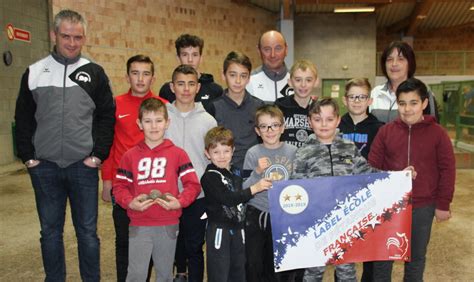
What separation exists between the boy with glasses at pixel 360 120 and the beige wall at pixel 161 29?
841cm

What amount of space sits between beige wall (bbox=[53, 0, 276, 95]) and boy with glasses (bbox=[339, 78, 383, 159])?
8.41 meters

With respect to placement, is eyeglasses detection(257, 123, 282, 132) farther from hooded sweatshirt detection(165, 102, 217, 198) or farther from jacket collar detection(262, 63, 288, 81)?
jacket collar detection(262, 63, 288, 81)

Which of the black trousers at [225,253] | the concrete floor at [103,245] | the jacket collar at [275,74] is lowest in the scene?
the concrete floor at [103,245]

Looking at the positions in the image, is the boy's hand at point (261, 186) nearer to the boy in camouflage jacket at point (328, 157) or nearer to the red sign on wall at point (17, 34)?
the boy in camouflage jacket at point (328, 157)

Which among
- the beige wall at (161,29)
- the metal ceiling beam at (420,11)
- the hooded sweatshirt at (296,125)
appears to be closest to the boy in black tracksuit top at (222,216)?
the hooded sweatshirt at (296,125)

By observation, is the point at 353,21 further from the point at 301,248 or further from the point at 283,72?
Answer: the point at 301,248

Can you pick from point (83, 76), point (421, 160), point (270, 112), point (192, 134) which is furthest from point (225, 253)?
point (83, 76)

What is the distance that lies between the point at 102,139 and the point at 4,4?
8.62 metres

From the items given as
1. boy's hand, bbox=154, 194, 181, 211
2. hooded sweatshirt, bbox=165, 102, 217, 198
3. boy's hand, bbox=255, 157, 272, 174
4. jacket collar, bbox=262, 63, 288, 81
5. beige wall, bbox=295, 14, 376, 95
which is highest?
beige wall, bbox=295, 14, 376, 95

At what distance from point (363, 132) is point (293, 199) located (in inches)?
32.7

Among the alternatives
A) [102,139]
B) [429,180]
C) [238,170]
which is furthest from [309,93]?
[102,139]

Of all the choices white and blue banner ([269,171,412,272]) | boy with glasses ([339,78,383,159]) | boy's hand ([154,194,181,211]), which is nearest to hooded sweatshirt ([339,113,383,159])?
boy with glasses ([339,78,383,159])

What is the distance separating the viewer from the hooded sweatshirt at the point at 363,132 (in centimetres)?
311

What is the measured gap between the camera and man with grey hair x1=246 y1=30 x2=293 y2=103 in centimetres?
367
